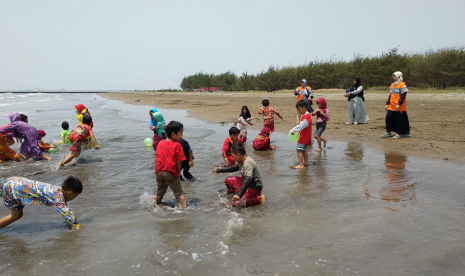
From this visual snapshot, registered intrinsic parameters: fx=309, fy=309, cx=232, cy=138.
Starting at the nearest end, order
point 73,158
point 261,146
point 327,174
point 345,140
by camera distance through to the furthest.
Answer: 1. point 327,174
2. point 73,158
3. point 261,146
4. point 345,140

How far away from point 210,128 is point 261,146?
6.01 metres

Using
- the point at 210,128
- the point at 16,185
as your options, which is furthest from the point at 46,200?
the point at 210,128

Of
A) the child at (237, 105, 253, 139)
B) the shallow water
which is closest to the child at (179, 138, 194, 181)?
the shallow water

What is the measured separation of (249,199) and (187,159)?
A: 82.9 inches

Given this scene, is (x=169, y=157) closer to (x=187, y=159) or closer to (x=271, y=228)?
(x=187, y=159)

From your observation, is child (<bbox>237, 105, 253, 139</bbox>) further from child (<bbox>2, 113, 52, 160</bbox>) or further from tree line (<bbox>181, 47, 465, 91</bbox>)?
tree line (<bbox>181, 47, 465, 91</bbox>)

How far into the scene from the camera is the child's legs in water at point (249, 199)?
17.1 feet

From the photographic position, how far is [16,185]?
434 cm

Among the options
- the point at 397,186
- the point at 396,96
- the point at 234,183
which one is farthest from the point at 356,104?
the point at 234,183

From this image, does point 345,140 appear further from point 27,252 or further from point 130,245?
point 27,252

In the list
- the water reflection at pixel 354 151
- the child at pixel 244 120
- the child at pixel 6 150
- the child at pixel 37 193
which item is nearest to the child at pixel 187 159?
the child at pixel 37 193

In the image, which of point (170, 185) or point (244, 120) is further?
point (244, 120)

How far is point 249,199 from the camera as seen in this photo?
5262 mm

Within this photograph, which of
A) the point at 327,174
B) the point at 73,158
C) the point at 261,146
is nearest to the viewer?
the point at 327,174
